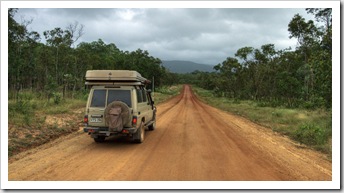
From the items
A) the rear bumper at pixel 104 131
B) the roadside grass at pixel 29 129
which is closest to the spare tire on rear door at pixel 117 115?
the rear bumper at pixel 104 131

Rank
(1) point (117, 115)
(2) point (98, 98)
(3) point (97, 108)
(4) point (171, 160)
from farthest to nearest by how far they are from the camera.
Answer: (2) point (98, 98) → (3) point (97, 108) → (1) point (117, 115) → (4) point (171, 160)

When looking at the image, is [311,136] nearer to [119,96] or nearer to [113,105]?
[119,96]

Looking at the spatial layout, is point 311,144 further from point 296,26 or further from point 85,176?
point 296,26

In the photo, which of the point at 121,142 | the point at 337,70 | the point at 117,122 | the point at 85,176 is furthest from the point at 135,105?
the point at 337,70

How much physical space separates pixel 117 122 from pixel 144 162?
7.11 feet

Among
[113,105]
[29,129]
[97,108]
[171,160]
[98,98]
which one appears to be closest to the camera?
[171,160]

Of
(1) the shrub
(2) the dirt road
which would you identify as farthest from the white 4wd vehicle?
(1) the shrub

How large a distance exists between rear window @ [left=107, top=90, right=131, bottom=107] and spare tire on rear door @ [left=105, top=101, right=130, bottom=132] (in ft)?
1.41

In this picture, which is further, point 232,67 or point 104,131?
point 232,67

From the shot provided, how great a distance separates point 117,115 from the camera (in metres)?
9.49

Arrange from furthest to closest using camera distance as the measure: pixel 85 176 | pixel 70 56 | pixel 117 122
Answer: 1. pixel 70 56
2. pixel 117 122
3. pixel 85 176

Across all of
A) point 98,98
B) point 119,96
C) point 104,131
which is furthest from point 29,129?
Result: point 119,96

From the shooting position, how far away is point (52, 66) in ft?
121

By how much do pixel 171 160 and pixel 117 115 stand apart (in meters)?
2.49
